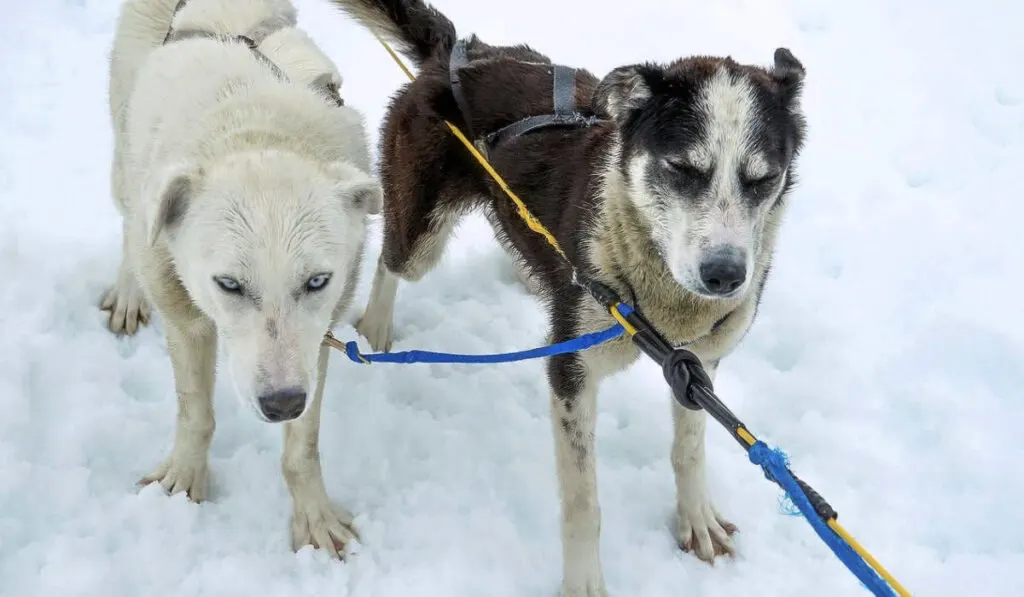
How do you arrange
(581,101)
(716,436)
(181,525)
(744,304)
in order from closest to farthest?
1. (744,304)
2. (181,525)
3. (581,101)
4. (716,436)

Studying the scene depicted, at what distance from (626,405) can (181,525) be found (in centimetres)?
205

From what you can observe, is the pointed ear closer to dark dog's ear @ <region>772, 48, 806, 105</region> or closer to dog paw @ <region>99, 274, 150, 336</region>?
dog paw @ <region>99, 274, 150, 336</region>

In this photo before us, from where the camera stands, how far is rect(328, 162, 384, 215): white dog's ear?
2496 millimetres

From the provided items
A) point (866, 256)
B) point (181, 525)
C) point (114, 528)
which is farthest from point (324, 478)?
point (866, 256)

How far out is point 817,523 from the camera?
1.82 meters

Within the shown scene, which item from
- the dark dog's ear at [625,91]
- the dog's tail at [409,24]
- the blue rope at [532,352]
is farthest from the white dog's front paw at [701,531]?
the dog's tail at [409,24]

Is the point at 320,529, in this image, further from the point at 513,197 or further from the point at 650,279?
the point at 650,279

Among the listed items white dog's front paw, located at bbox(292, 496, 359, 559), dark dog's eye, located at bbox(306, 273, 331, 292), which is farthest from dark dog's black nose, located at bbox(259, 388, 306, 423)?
white dog's front paw, located at bbox(292, 496, 359, 559)

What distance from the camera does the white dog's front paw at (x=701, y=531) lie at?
3250 mm

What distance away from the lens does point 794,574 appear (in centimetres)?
316

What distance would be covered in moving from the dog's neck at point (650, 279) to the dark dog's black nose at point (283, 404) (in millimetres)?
1127

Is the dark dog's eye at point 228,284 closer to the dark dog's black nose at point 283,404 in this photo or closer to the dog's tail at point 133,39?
the dark dog's black nose at point 283,404

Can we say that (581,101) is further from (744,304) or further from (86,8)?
(86,8)

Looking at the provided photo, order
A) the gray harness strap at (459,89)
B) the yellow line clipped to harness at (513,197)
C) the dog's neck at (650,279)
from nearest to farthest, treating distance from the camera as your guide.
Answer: the dog's neck at (650,279)
the yellow line clipped to harness at (513,197)
the gray harness strap at (459,89)
